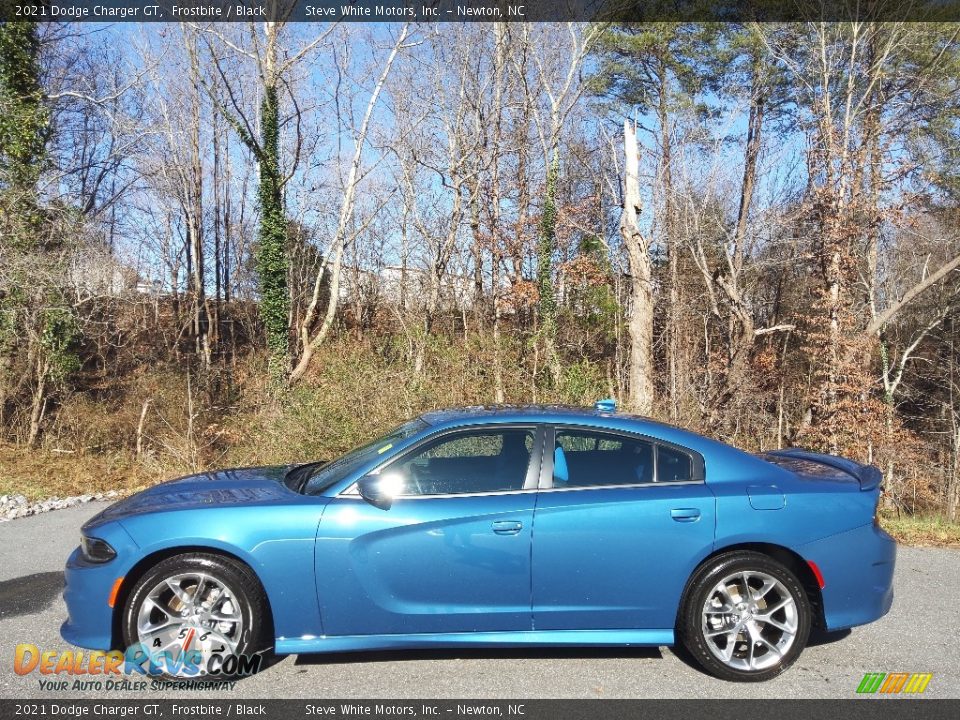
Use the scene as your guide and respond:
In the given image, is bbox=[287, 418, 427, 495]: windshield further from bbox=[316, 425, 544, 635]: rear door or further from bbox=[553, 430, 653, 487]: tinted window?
bbox=[553, 430, 653, 487]: tinted window

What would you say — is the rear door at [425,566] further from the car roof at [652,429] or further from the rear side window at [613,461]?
the car roof at [652,429]

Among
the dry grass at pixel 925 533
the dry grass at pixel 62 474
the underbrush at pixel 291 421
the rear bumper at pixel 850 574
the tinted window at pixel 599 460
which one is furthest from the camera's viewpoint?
the dry grass at pixel 62 474

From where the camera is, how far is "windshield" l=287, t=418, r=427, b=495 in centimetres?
414

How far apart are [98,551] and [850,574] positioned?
404 centimetres

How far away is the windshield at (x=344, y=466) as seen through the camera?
4141 millimetres

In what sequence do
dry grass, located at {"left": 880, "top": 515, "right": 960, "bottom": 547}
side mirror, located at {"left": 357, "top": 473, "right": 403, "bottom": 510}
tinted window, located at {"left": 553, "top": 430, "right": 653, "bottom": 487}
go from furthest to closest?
1. dry grass, located at {"left": 880, "top": 515, "right": 960, "bottom": 547}
2. tinted window, located at {"left": 553, "top": 430, "right": 653, "bottom": 487}
3. side mirror, located at {"left": 357, "top": 473, "right": 403, "bottom": 510}

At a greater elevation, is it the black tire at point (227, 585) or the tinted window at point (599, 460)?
the tinted window at point (599, 460)

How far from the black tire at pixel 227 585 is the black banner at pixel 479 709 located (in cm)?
28

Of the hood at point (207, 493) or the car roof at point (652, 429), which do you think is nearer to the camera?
the hood at point (207, 493)

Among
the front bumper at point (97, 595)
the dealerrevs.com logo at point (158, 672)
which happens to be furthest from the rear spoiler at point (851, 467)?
the front bumper at point (97, 595)

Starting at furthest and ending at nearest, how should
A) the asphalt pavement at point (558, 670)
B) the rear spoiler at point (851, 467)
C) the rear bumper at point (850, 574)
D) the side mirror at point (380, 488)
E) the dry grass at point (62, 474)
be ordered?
the dry grass at point (62, 474) < the rear spoiler at point (851, 467) < the rear bumper at point (850, 574) < the side mirror at point (380, 488) < the asphalt pavement at point (558, 670)

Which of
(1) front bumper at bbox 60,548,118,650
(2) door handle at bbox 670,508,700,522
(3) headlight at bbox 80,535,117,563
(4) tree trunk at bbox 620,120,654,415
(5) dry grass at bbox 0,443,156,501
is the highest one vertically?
(4) tree trunk at bbox 620,120,654,415

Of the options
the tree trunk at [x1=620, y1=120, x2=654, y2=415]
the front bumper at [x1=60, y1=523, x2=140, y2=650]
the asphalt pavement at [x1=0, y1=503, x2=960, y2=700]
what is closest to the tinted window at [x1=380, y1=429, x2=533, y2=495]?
the asphalt pavement at [x1=0, y1=503, x2=960, y2=700]

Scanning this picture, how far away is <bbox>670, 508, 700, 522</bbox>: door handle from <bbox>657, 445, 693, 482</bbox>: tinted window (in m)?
0.21
